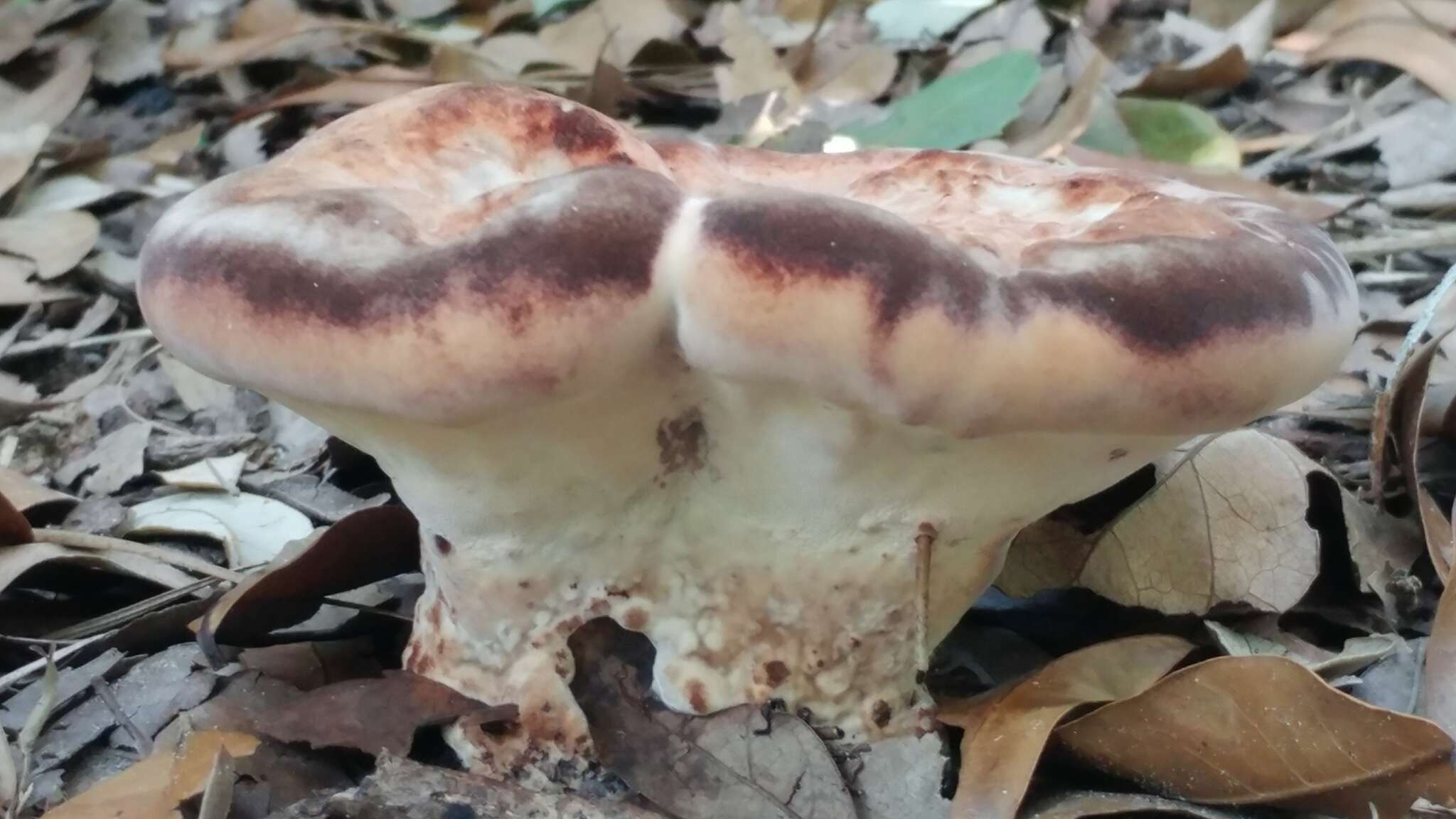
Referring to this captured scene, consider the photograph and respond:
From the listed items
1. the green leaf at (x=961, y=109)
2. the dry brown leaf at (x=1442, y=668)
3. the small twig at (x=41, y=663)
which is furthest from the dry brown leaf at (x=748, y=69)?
A: the dry brown leaf at (x=1442, y=668)

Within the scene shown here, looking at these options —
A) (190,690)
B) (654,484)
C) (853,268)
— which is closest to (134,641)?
(190,690)

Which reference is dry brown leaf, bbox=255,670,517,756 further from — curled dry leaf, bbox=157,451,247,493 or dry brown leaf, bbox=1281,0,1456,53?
dry brown leaf, bbox=1281,0,1456,53

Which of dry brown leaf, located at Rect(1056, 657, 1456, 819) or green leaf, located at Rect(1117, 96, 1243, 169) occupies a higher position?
dry brown leaf, located at Rect(1056, 657, 1456, 819)

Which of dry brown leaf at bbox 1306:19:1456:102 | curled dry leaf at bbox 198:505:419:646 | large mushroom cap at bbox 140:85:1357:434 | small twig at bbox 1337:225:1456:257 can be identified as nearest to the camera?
large mushroom cap at bbox 140:85:1357:434

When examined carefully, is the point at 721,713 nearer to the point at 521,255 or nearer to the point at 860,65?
the point at 521,255

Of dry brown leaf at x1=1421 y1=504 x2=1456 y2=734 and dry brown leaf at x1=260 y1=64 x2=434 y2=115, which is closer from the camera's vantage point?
dry brown leaf at x1=1421 y1=504 x2=1456 y2=734

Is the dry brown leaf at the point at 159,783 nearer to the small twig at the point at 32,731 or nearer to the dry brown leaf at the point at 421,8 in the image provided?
the small twig at the point at 32,731

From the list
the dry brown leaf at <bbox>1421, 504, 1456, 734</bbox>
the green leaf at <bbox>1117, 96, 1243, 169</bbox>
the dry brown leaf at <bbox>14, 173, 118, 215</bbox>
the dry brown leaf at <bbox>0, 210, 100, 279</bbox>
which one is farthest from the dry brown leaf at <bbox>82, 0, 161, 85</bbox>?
the dry brown leaf at <bbox>1421, 504, 1456, 734</bbox>
